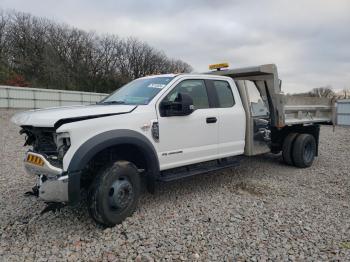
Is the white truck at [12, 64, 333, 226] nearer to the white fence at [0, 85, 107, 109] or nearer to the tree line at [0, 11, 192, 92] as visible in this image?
the white fence at [0, 85, 107, 109]

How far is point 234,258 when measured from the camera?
3350 mm

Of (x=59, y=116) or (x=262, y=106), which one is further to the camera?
(x=262, y=106)

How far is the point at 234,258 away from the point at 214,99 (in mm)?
2746

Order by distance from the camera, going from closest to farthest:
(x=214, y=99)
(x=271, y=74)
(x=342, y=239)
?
(x=342, y=239) → (x=214, y=99) → (x=271, y=74)

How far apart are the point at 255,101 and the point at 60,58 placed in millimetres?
40032

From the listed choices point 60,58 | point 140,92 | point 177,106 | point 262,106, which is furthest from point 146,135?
point 60,58

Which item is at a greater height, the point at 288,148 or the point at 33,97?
the point at 33,97

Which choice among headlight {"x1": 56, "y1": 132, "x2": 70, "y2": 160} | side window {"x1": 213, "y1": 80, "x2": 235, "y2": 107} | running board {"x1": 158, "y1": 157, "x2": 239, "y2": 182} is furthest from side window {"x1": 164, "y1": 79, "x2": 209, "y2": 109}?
headlight {"x1": 56, "y1": 132, "x2": 70, "y2": 160}

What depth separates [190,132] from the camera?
4.81 meters

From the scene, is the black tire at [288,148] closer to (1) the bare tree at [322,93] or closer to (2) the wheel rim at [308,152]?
(2) the wheel rim at [308,152]

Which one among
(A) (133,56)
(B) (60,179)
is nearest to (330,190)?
(B) (60,179)

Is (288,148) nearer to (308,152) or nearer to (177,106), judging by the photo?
(308,152)

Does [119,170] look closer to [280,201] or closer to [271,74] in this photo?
[280,201]

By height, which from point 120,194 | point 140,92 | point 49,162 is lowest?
point 120,194
